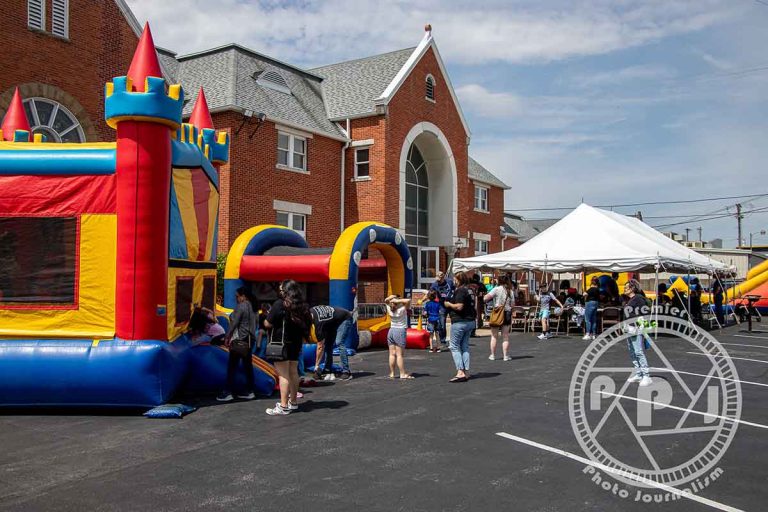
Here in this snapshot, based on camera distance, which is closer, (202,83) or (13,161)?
(13,161)

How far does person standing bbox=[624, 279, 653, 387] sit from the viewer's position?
9.23m

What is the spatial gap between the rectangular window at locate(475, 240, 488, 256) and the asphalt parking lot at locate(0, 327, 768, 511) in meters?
22.2

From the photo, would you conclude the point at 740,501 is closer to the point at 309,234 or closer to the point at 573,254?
the point at 573,254

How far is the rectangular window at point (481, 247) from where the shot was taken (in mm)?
31625

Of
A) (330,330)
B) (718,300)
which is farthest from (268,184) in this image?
(718,300)

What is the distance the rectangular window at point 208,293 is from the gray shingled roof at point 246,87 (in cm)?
980

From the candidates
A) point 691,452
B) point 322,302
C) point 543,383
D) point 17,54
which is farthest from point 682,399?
point 17,54

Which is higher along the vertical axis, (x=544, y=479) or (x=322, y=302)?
(x=322, y=302)

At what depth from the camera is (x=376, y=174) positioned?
2308cm

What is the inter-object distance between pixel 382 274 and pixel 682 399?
8.85m

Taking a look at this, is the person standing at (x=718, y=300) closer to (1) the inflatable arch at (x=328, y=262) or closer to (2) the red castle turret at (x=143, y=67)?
(1) the inflatable arch at (x=328, y=262)

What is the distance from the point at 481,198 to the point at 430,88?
7.71 m

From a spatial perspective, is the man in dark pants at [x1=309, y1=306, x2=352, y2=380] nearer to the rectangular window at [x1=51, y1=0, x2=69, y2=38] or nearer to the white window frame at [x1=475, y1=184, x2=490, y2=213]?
A: the rectangular window at [x1=51, y1=0, x2=69, y2=38]

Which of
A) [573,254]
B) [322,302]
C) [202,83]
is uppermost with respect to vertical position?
[202,83]
